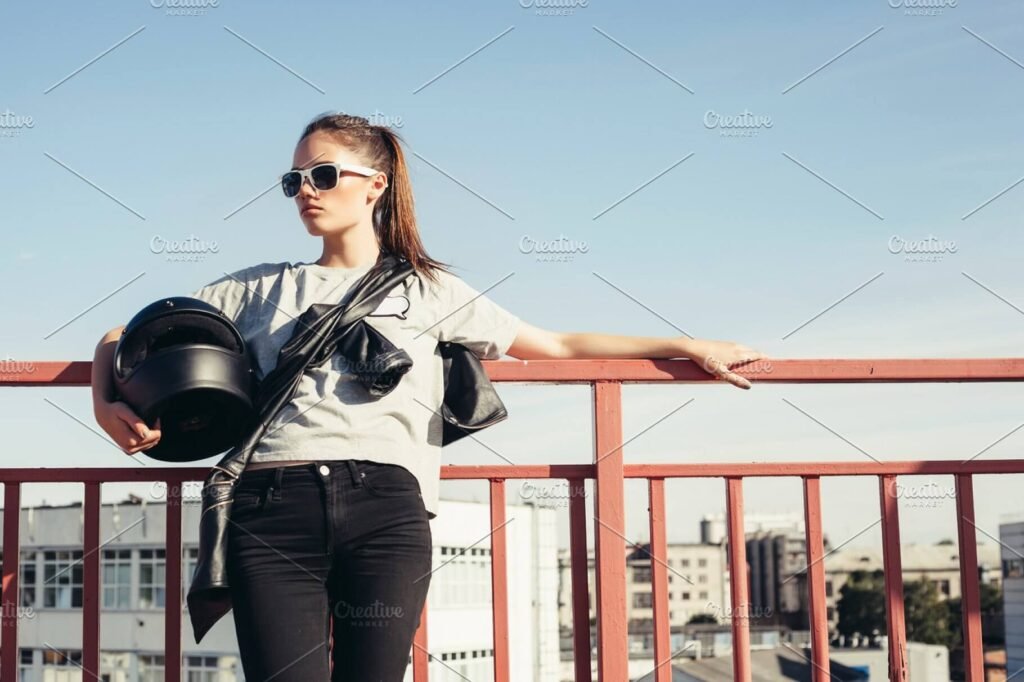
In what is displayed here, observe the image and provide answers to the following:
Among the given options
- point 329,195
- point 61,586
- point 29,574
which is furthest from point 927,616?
point 329,195

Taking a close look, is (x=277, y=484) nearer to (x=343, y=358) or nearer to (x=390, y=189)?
(x=343, y=358)

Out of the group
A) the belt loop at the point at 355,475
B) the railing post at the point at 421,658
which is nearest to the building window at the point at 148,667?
the railing post at the point at 421,658

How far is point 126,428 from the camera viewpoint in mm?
2842

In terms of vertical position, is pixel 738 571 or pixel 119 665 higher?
pixel 738 571

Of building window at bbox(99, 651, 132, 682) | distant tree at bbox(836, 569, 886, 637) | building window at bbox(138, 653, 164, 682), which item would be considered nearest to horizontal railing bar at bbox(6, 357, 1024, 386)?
building window at bbox(138, 653, 164, 682)

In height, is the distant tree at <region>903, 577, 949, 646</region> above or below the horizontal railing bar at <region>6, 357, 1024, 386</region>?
below

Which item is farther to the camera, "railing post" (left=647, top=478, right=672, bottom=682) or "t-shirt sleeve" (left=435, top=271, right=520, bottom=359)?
"railing post" (left=647, top=478, right=672, bottom=682)

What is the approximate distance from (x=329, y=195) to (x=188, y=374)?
1.95ft

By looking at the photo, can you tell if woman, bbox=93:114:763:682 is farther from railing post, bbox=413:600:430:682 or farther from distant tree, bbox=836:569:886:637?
distant tree, bbox=836:569:886:637

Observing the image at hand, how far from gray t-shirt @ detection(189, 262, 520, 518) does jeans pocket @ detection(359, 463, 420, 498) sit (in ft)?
0.06

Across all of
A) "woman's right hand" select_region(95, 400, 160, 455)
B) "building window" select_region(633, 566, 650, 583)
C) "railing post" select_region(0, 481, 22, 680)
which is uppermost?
"woman's right hand" select_region(95, 400, 160, 455)

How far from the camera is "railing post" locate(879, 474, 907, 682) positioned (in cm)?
350

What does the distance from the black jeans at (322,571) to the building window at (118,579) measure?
233ft

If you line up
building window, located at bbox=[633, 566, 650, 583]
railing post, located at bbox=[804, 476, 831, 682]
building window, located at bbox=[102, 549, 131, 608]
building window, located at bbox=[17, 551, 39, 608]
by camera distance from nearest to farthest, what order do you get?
railing post, located at bbox=[804, 476, 831, 682] → building window, located at bbox=[102, 549, 131, 608] → building window, located at bbox=[17, 551, 39, 608] → building window, located at bbox=[633, 566, 650, 583]
